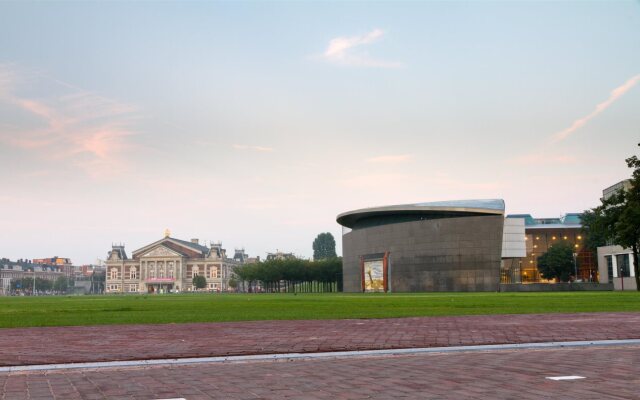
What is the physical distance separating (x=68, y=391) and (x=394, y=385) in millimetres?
4233

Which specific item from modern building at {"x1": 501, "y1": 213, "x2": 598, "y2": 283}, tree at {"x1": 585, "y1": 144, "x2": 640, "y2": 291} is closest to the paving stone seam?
tree at {"x1": 585, "y1": 144, "x2": 640, "y2": 291}

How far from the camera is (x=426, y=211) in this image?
11156 centimetres

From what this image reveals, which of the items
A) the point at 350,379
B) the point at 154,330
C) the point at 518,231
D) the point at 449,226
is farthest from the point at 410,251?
the point at 350,379

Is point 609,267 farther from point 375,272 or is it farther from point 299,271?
point 299,271

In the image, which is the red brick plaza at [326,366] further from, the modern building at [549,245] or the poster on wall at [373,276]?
the modern building at [549,245]

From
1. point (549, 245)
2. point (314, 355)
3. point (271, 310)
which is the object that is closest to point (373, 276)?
point (549, 245)

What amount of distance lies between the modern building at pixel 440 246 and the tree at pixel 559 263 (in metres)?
29.6

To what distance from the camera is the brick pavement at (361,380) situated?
7.98 m

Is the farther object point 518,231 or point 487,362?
point 518,231

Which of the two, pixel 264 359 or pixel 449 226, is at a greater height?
pixel 449 226

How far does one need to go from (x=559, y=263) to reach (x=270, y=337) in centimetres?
13007

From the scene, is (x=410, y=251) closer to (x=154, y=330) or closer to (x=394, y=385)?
(x=154, y=330)

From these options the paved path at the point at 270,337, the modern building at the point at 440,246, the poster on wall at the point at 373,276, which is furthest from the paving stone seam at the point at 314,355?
the poster on wall at the point at 373,276

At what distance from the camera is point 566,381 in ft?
28.8
